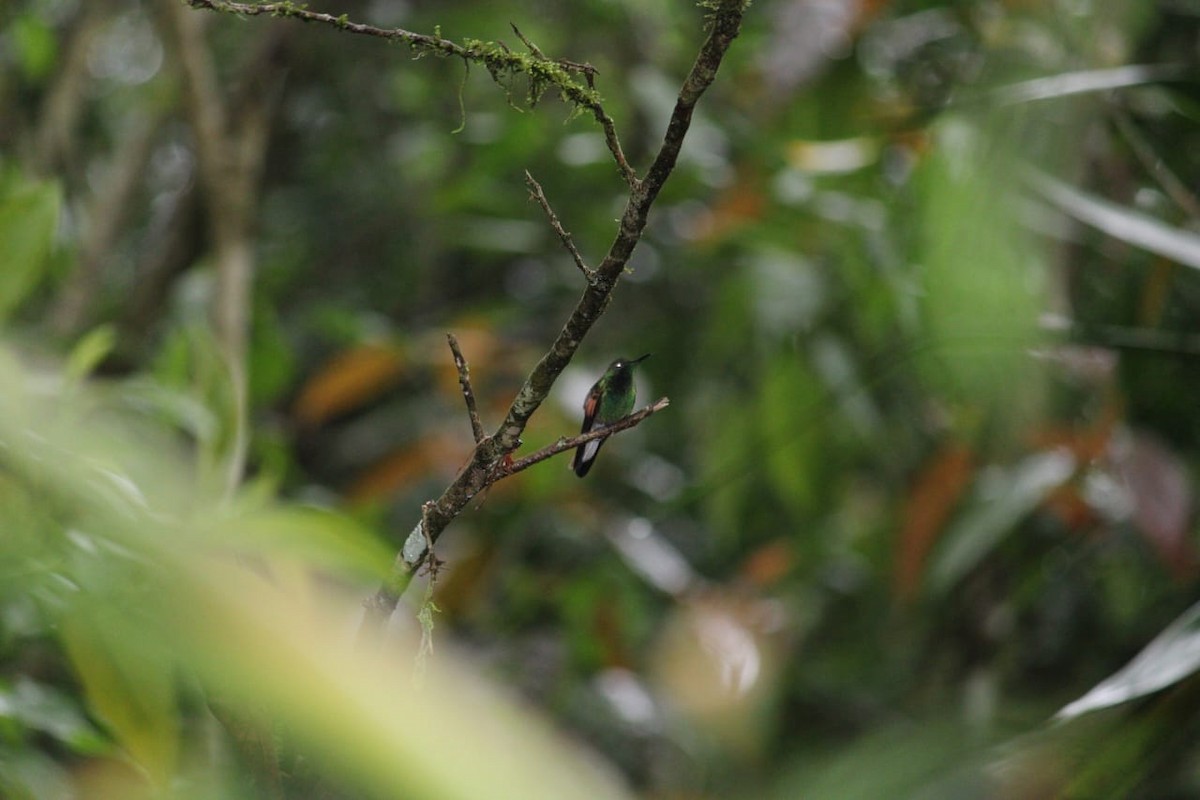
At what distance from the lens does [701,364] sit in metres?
1.67

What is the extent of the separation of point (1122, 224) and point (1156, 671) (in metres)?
0.34

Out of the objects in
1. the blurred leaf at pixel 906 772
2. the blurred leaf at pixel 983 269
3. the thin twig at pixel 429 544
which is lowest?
the blurred leaf at pixel 906 772

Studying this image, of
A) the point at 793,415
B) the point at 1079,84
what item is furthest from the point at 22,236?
the point at 793,415

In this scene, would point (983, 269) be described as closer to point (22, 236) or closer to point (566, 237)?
point (566, 237)

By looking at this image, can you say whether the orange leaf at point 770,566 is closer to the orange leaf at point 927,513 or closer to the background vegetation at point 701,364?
the background vegetation at point 701,364

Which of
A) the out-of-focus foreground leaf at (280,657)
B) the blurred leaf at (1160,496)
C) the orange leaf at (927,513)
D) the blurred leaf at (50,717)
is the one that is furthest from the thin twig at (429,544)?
the orange leaf at (927,513)

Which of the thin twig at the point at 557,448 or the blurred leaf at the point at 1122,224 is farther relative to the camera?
the blurred leaf at the point at 1122,224

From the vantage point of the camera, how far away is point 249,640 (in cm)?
15

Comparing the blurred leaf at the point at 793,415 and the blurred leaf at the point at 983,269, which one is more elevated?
the blurred leaf at the point at 793,415

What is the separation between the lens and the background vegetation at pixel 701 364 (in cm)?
63

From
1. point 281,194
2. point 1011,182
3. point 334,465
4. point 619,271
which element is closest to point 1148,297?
point 1011,182

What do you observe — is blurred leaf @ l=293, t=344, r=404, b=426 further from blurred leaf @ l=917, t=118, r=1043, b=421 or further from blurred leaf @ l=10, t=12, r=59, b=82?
blurred leaf @ l=917, t=118, r=1043, b=421

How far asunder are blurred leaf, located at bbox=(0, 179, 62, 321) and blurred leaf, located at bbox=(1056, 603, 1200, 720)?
23.3 inches

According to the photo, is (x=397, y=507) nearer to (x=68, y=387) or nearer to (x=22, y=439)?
(x=68, y=387)
